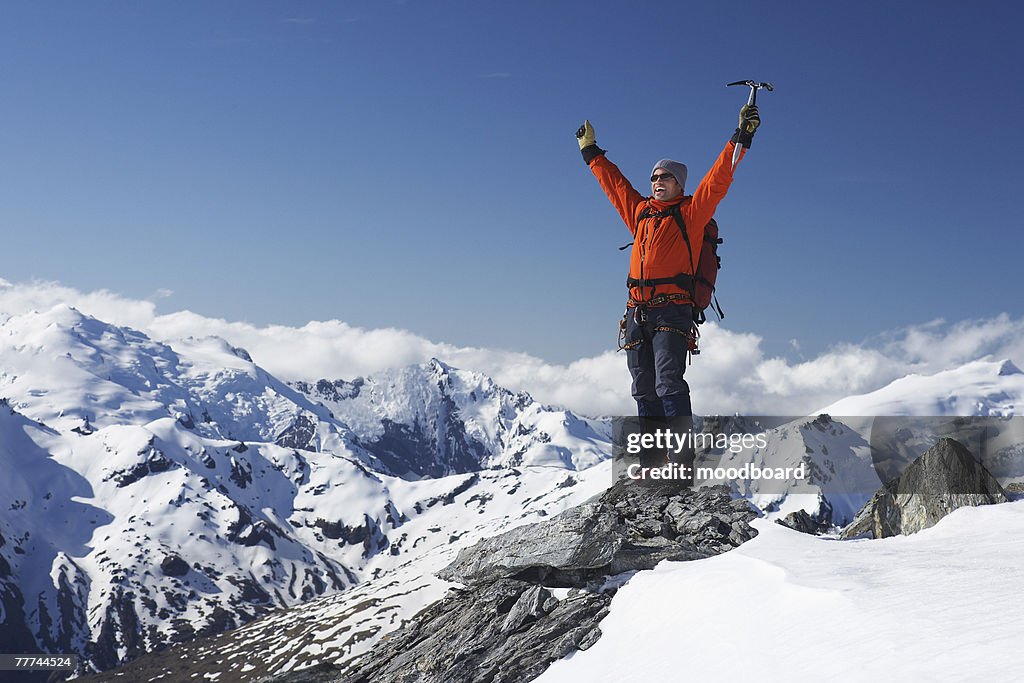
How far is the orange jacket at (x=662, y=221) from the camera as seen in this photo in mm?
10977

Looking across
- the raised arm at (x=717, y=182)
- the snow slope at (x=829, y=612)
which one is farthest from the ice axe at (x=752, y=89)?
the snow slope at (x=829, y=612)

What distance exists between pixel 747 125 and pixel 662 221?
1926 millimetres

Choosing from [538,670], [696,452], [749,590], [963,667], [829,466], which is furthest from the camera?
[829,466]

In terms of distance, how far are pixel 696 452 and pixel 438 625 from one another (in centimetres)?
586

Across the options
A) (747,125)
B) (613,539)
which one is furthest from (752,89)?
(613,539)

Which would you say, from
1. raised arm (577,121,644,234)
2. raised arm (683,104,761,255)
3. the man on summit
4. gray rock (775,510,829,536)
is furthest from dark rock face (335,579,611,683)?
gray rock (775,510,829,536)

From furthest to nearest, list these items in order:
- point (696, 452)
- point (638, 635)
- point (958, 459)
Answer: point (696, 452), point (958, 459), point (638, 635)

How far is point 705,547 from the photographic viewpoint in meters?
12.1

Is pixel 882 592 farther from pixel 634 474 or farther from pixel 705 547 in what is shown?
pixel 634 474

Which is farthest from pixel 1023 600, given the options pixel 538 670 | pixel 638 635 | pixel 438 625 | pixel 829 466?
pixel 829 466

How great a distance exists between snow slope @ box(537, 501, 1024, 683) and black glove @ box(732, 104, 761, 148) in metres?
5.99

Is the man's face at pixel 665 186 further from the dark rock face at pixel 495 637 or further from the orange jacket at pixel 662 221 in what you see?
the dark rock face at pixel 495 637

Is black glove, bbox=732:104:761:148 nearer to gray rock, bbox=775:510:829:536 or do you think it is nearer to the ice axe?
the ice axe

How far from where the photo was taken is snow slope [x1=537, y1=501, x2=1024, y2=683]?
17.7ft
